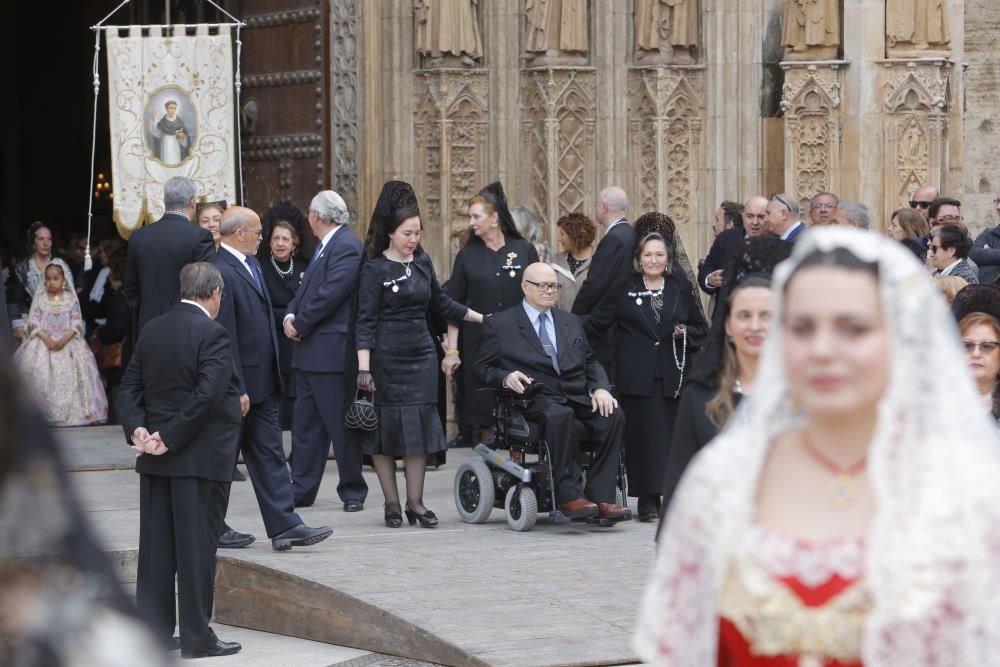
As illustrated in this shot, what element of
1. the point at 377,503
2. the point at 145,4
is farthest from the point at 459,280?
the point at 145,4

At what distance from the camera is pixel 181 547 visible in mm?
7227

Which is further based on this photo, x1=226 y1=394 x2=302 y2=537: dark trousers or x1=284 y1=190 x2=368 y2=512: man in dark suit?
x1=284 y1=190 x2=368 y2=512: man in dark suit

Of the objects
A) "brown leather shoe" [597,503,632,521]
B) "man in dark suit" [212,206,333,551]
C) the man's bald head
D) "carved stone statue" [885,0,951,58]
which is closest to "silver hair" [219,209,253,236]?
"man in dark suit" [212,206,333,551]

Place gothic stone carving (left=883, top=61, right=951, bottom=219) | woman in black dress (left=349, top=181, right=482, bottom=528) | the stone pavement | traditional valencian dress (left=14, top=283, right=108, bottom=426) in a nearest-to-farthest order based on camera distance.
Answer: the stone pavement
woman in black dress (left=349, top=181, right=482, bottom=528)
gothic stone carving (left=883, top=61, right=951, bottom=219)
traditional valencian dress (left=14, top=283, right=108, bottom=426)

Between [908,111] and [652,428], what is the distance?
4.33 metres

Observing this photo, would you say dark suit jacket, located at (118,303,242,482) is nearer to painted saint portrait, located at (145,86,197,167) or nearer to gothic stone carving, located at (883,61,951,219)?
painted saint portrait, located at (145,86,197,167)

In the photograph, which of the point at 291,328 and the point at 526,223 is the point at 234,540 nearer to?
the point at 291,328

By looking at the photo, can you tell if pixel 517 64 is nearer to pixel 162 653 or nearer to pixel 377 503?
pixel 377 503

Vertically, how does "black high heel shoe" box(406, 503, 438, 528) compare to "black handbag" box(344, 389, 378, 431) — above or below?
below

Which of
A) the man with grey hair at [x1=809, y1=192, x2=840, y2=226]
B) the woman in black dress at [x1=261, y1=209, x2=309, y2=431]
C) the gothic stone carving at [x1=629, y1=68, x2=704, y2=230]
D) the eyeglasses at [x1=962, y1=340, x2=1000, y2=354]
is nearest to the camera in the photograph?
the eyeglasses at [x1=962, y1=340, x2=1000, y2=354]

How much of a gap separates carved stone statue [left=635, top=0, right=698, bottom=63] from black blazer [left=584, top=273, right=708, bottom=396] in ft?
12.9

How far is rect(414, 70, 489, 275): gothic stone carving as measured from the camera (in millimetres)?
13531

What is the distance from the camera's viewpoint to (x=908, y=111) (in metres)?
13.2

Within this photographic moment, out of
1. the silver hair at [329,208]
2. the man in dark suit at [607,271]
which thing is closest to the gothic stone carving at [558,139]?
the man in dark suit at [607,271]
